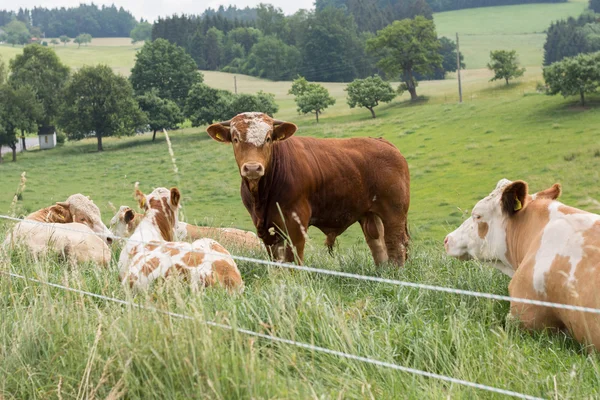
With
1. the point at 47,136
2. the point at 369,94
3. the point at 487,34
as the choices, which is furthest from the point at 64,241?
the point at 487,34

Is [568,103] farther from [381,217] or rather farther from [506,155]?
[381,217]

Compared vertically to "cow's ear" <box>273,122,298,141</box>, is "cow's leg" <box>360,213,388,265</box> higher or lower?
lower

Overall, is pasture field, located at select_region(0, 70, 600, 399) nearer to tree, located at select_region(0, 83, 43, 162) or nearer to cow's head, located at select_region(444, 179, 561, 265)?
cow's head, located at select_region(444, 179, 561, 265)

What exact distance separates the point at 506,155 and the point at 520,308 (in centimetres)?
4147

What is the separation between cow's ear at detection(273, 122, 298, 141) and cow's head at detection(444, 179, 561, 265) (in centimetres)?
201

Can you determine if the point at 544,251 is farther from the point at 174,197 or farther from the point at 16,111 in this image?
the point at 16,111

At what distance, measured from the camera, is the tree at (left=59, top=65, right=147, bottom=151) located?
76.4 m

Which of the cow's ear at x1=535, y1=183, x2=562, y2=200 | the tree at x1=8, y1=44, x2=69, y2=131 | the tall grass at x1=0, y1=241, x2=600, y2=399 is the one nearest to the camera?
the tall grass at x1=0, y1=241, x2=600, y2=399

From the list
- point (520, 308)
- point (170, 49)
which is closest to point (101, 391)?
point (520, 308)

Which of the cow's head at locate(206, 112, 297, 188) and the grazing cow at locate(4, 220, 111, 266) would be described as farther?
the grazing cow at locate(4, 220, 111, 266)

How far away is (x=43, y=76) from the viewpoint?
9006cm

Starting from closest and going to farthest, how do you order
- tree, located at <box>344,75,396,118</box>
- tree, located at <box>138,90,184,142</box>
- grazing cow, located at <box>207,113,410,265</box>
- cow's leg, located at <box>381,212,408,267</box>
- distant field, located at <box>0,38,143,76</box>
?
grazing cow, located at <box>207,113,410,265</box>, cow's leg, located at <box>381,212,408,267</box>, tree, located at <box>344,75,396,118</box>, tree, located at <box>138,90,184,142</box>, distant field, located at <box>0,38,143,76</box>

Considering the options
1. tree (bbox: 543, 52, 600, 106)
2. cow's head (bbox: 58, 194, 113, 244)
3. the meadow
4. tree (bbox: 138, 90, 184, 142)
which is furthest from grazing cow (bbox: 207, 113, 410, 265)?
the meadow

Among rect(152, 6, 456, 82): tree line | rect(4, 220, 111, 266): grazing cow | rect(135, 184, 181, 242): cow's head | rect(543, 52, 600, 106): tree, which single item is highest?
rect(152, 6, 456, 82): tree line
